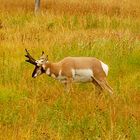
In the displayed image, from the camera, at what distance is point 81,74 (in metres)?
8.80

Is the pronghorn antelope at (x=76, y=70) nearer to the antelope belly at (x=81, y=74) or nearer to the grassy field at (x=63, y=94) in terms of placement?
the antelope belly at (x=81, y=74)

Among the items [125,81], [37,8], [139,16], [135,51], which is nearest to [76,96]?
[125,81]

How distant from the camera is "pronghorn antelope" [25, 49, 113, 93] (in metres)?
8.80

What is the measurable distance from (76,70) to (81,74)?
0.11 m

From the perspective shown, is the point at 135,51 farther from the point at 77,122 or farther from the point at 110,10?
the point at 110,10

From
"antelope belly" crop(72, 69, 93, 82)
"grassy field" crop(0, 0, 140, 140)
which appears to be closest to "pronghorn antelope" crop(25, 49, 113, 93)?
"antelope belly" crop(72, 69, 93, 82)

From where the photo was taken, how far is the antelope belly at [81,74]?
8.80 meters

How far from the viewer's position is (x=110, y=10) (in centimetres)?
2336

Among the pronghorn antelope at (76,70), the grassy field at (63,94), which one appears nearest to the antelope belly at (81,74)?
the pronghorn antelope at (76,70)

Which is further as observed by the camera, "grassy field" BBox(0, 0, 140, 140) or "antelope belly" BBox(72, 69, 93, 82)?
"antelope belly" BBox(72, 69, 93, 82)

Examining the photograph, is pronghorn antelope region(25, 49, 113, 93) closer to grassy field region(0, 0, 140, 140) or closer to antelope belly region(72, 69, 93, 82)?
antelope belly region(72, 69, 93, 82)

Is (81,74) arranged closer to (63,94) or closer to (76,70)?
(76,70)

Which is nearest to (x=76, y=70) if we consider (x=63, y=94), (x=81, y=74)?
(x=81, y=74)

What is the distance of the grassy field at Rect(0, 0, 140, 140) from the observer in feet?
22.7
